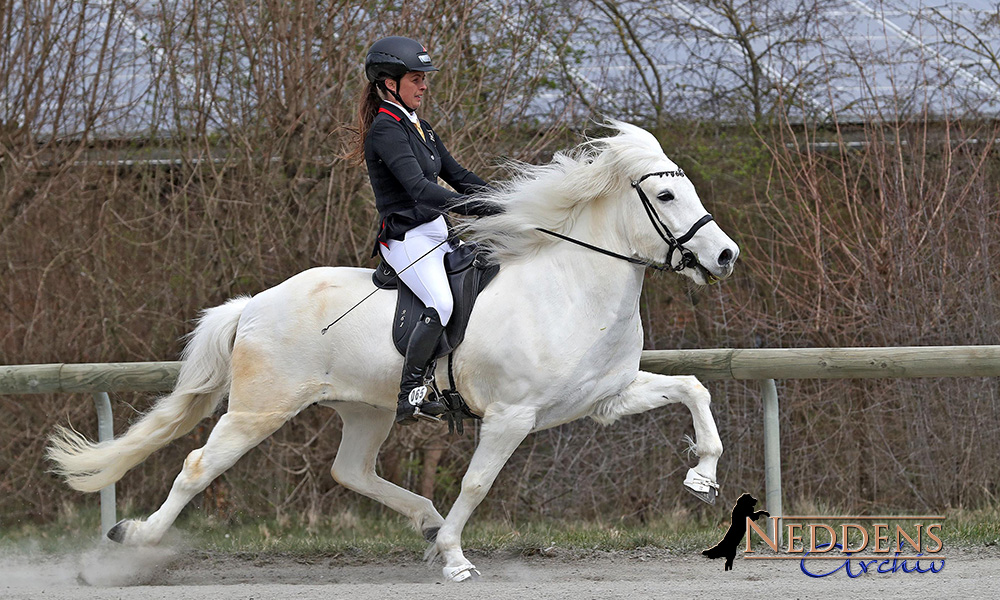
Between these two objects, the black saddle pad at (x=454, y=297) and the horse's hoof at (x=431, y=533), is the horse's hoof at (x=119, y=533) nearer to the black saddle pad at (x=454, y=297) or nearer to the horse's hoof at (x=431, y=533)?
the horse's hoof at (x=431, y=533)

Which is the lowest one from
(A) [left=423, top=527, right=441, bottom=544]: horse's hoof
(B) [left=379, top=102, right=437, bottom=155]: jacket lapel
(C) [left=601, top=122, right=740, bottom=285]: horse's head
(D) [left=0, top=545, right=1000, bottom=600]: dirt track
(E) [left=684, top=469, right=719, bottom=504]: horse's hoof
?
(D) [left=0, top=545, right=1000, bottom=600]: dirt track

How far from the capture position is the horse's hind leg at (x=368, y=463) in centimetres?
550

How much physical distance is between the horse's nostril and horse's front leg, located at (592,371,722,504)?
618mm

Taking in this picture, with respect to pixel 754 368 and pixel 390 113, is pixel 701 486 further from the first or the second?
pixel 390 113

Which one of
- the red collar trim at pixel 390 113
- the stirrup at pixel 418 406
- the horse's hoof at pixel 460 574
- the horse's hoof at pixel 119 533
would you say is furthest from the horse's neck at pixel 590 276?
the horse's hoof at pixel 119 533

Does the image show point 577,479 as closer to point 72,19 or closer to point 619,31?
point 619,31

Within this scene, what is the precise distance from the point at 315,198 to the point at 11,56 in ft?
8.91

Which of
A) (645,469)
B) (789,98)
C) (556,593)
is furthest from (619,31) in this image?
(556,593)

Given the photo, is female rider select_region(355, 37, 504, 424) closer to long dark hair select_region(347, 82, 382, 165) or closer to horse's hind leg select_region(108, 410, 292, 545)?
long dark hair select_region(347, 82, 382, 165)

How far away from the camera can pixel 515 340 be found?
482cm

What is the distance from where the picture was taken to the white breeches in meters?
4.86

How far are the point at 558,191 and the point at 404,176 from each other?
0.72 m

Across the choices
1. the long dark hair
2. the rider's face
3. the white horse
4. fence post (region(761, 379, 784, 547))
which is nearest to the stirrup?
the white horse

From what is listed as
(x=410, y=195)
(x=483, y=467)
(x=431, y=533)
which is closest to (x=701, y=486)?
(x=483, y=467)
